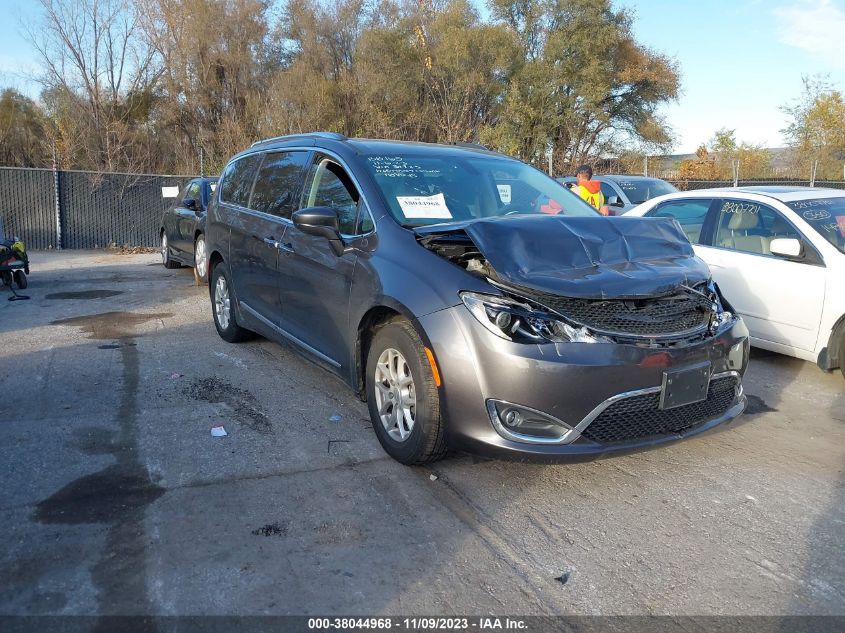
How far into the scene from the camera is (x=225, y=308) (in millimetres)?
6859

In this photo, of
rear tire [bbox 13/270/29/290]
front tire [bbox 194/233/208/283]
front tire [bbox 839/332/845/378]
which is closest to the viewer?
front tire [bbox 839/332/845/378]

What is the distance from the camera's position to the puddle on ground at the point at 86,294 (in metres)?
9.68

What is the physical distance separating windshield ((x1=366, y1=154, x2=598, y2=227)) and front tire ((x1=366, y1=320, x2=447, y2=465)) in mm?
783

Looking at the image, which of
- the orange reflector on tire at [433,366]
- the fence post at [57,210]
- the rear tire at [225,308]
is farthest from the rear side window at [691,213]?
the fence post at [57,210]

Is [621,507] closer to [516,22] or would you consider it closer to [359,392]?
[359,392]

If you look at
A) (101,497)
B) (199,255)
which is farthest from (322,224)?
(199,255)

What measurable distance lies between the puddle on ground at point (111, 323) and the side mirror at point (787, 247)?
626 centimetres

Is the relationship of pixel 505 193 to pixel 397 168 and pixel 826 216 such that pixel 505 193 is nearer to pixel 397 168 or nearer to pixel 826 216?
pixel 397 168

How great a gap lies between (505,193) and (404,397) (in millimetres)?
1827

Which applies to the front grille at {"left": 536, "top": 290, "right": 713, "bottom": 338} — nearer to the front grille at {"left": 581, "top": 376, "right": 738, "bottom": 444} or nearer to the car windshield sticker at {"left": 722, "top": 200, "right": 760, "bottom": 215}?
the front grille at {"left": 581, "top": 376, "right": 738, "bottom": 444}

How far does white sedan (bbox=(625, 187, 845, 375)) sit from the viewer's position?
5.72m

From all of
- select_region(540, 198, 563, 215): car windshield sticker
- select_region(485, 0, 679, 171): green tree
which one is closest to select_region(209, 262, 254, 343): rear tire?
select_region(540, 198, 563, 215): car windshield sticker

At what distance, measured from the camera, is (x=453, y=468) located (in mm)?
3996

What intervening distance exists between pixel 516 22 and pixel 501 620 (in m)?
30.0
